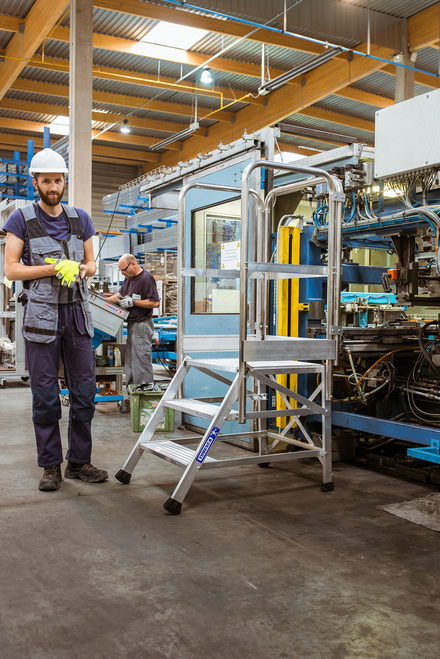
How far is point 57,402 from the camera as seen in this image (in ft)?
11.3

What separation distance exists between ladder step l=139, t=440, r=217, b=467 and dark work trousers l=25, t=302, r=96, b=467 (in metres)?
0.42

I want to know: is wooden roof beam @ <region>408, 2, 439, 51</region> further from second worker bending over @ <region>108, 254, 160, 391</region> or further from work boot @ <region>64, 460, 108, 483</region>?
work boot @ <region>64, 460, 108, 483</region>

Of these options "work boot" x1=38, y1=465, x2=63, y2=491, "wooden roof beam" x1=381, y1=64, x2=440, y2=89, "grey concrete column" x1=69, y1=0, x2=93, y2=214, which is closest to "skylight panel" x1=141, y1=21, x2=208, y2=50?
"grey concrete column" x1=69, y1=0, x2=93, y2=214

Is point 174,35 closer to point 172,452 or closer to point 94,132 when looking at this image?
point 94,132

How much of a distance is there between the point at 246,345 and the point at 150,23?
775 cm

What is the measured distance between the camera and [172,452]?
3.34 m

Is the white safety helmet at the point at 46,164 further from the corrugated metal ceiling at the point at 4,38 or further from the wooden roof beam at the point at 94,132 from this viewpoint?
the wooden roof beam at the point at 94,132

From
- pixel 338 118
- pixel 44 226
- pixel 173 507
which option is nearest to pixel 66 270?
pixel 44 226

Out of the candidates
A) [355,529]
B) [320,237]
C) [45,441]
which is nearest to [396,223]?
[320,237]

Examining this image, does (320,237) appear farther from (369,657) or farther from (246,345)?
(369,657)

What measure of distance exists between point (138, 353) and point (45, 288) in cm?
288

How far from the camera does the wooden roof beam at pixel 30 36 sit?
7.98 metres

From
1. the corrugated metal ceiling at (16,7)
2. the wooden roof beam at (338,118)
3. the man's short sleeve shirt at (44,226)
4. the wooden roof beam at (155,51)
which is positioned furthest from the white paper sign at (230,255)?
the wooden roof beam at (338,118)

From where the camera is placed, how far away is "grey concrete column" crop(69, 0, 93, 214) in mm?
7234
